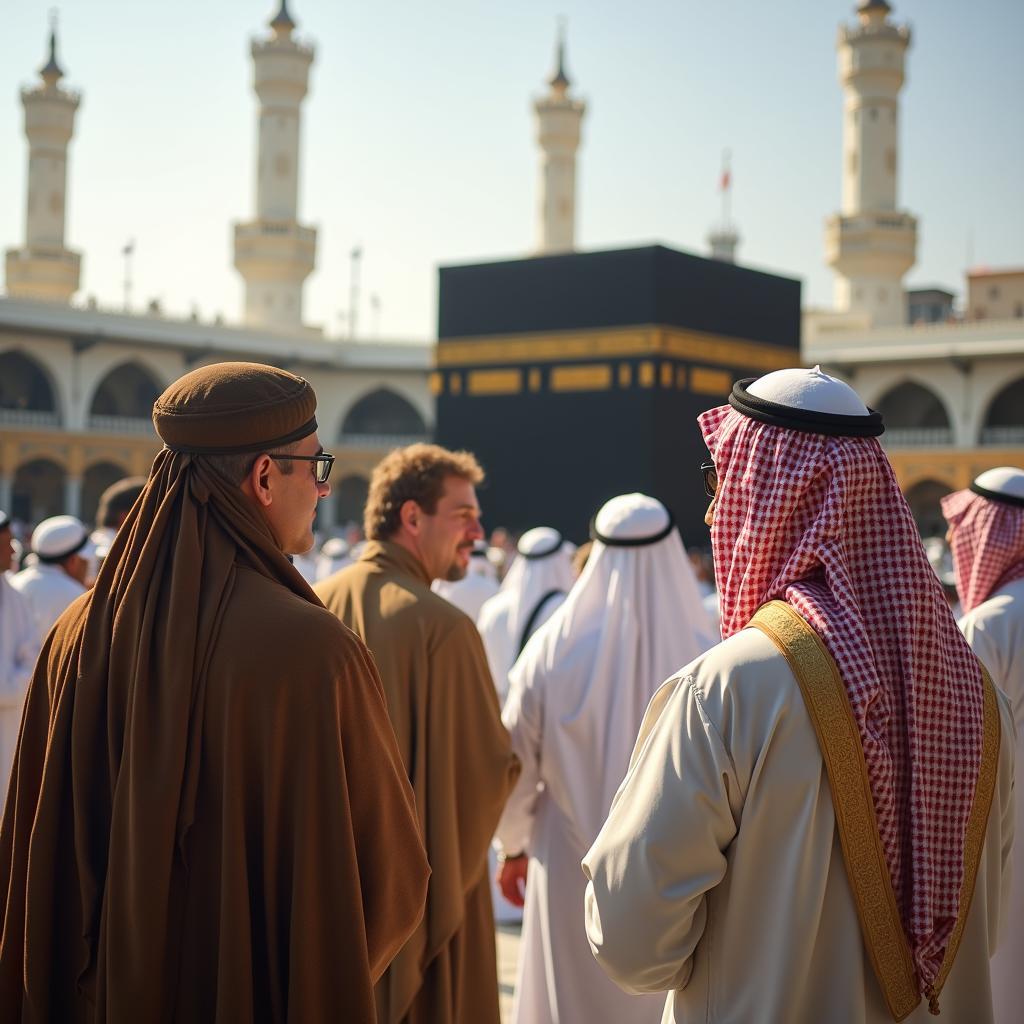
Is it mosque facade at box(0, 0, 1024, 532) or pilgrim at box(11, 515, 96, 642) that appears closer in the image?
pilgrim at box(11, 515, 96, 642)

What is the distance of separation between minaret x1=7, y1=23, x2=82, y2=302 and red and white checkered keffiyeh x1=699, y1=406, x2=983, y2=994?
2738 centimetres

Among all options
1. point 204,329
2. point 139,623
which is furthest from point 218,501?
point 204,329

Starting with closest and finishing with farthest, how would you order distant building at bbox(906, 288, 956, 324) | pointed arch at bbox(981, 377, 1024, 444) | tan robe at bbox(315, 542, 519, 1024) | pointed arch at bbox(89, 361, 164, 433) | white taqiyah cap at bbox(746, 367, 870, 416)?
white taqiyah cap at bbox(746, 367, 870, 416)
tan robe at bbox(315, 542, 519, 1024)
pointed arch at bbox(981, 377, 1024, 444)
pointed arch at bbox(89, 361, 164, 433)
distant building at bbox(906, 288, 956, 324)

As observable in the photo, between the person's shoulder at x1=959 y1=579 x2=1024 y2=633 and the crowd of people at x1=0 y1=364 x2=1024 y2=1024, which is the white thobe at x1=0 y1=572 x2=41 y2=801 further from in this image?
the person's shoulder at x1=959 y1=579 x2=1024 y2=633

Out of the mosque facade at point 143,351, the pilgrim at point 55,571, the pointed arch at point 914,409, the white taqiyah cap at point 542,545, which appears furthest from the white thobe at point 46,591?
the pointed arch at point 914,409

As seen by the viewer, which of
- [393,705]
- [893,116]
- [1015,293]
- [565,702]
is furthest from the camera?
[1015,293]

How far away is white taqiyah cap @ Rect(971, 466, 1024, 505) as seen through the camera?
261 centimetres

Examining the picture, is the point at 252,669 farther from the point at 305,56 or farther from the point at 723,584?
the point at 305,56

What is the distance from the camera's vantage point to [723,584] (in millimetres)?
1461

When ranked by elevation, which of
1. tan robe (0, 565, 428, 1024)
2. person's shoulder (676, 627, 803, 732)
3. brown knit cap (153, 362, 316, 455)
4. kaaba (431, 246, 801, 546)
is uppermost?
kaaba (431, 246, 801, 546)

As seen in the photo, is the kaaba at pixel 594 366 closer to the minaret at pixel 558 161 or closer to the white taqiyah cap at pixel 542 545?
the white taqiyah cap at pixel 542 545

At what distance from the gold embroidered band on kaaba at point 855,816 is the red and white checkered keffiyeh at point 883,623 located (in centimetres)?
1

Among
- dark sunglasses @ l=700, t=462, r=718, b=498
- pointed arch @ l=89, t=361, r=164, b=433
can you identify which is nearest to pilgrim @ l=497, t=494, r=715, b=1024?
dark sunglasses @ l=700, t=462, r=718, b=498

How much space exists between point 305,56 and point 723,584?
91.5ft
